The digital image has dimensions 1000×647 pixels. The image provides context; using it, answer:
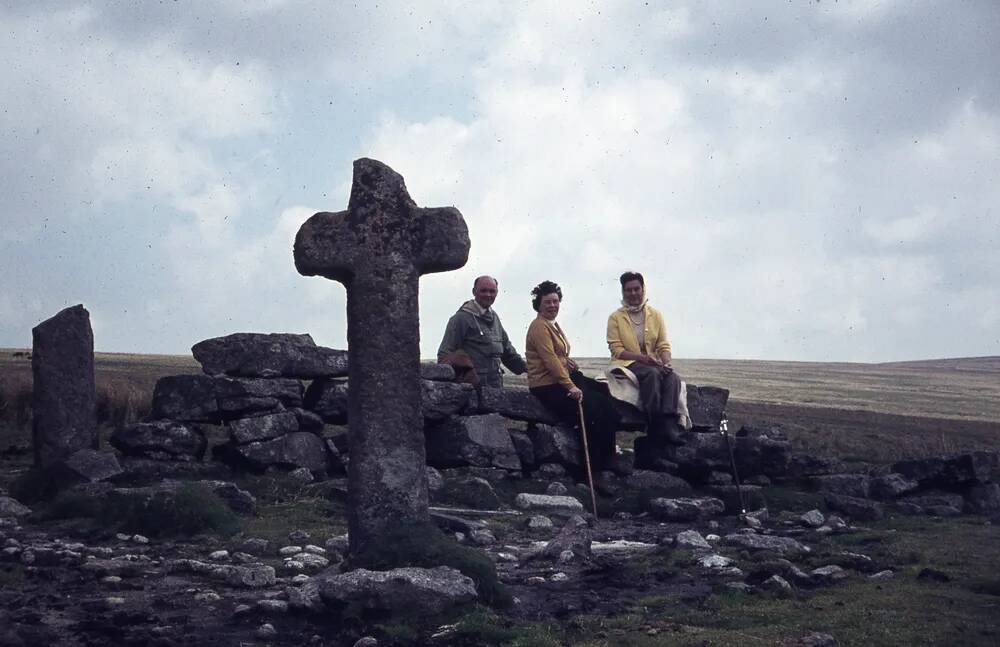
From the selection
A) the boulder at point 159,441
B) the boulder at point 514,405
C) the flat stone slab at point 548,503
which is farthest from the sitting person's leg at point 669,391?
the boulder at point 159,441

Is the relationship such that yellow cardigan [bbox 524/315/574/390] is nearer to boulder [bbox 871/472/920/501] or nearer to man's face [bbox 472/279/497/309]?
man's face [bbox 472/279/497/309]

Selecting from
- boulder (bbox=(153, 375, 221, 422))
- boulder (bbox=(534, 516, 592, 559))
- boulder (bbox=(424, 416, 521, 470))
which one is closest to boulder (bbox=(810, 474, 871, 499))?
boulder (bbox=(424, 416, 521, 470))

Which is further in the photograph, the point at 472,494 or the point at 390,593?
the point at 472,494

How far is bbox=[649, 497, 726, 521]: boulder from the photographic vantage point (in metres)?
13.2

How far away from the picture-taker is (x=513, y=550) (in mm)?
10281

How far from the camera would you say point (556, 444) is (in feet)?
51.3

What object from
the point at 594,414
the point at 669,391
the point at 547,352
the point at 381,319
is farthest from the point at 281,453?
the point at 381,319

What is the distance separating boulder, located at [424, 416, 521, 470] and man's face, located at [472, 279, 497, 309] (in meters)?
1.71

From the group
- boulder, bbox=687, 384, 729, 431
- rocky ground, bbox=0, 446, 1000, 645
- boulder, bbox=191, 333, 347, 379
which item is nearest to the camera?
rocky ground, bbox=0, 446, 1000, 645

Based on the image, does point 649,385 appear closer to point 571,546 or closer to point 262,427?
point 262,427

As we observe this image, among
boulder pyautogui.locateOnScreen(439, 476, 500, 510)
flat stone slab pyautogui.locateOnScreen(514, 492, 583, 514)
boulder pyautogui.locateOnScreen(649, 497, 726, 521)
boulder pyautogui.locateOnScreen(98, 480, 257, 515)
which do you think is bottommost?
boulder pyautogui.locateOnScreen(649, 497, 726, 521)

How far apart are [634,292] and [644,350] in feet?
3.09

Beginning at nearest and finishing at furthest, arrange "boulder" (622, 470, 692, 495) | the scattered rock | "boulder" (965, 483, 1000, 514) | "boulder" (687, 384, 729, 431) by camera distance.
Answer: the scattered rock, "boulder" (965, 483, 1000, 514), "boulder" (622, 470, 692, 495), "boulder" (687, 384, 729, 431)

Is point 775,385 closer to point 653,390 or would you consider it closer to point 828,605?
point 653,390
